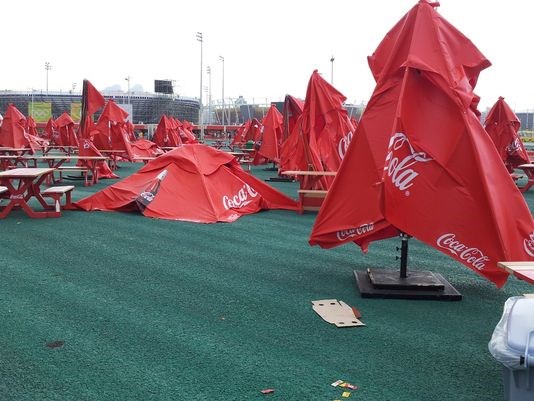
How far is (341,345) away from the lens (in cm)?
345

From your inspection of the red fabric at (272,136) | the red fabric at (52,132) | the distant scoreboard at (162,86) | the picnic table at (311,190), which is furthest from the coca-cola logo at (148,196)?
the distant scoreboard at (162,86)

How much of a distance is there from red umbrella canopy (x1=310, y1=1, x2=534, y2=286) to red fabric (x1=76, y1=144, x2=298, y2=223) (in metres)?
4.18

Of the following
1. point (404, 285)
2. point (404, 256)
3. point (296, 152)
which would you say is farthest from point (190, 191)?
point (404, 285)

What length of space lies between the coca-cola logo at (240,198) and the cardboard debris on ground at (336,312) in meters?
4.31

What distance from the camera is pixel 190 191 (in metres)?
8.33

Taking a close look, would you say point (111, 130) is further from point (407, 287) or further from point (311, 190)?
point (407, 287)

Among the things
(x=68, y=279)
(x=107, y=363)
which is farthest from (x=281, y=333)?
(x=68, y=279)

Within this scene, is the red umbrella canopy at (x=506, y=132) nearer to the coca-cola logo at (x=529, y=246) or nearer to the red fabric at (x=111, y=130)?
the red fabric at (x=111, y=130)

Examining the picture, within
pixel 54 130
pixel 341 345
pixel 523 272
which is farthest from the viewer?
pixel 54 130

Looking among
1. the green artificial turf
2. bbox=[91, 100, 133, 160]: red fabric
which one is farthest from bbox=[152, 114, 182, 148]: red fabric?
the green artificial turf

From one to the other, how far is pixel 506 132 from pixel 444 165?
10.9m

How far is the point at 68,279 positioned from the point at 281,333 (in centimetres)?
227

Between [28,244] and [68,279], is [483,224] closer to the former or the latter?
A: [68,279]

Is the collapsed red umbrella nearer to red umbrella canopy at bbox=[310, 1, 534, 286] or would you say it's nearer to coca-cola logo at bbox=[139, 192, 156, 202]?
coca-cola logo at bbox=[139, 192, 156, 202]
